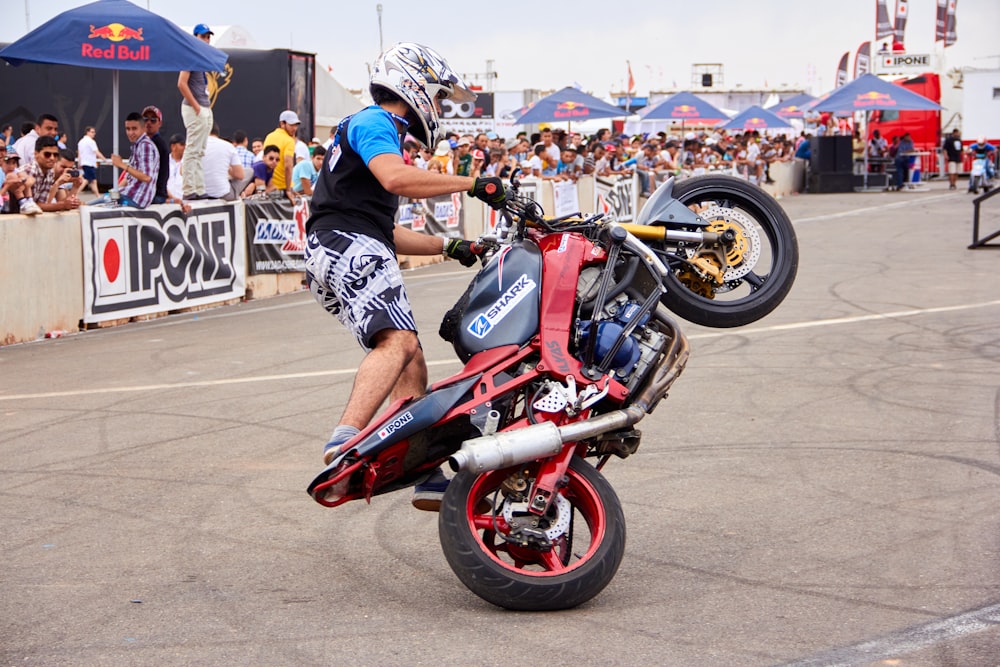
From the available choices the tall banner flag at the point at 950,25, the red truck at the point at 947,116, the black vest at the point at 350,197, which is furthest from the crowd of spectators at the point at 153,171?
the tall banner flag at the point at 950,25

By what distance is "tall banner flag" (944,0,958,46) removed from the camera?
5250cm

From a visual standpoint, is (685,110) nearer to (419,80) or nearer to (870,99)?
(870,99)

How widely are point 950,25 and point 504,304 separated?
5360 cm

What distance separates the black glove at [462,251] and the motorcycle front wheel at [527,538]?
39.2 inches

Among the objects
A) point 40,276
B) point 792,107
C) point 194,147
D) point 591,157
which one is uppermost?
point 792,107

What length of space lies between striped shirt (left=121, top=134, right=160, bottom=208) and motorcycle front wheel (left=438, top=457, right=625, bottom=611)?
9158mm

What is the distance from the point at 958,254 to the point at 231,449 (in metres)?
13.1

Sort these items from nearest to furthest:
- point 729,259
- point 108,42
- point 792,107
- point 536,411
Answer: point 536,411
point 729,259
point 108,42
point 792,107

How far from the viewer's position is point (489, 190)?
14.3 feet

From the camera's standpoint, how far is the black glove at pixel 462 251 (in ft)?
16.0

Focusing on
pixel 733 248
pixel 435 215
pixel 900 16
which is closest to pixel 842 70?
pixel 900 16

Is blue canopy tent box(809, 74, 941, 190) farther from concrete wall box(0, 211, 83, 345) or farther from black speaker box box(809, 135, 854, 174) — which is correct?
concrete wall box(0, 211, 83, 345)

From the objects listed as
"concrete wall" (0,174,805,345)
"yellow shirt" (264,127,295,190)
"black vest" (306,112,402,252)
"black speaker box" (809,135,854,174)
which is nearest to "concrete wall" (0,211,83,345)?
"concrete wall" (0,174,805,345)

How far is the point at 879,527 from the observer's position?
5.13 metres
